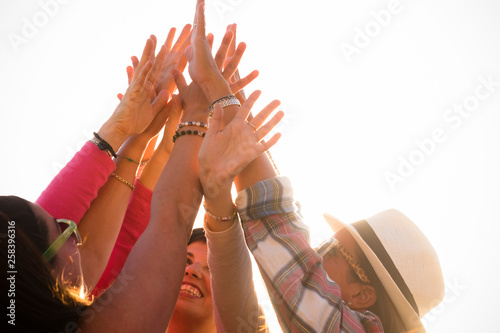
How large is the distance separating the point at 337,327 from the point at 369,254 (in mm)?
798

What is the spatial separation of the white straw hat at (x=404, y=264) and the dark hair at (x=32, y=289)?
5.56ft

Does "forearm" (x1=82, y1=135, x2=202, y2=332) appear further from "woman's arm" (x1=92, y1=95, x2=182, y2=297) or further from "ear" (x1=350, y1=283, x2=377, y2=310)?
"ear" (x1=350, y1=283, x2=377, y2=310)

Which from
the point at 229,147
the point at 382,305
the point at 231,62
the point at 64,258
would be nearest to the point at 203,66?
the point at 231,62

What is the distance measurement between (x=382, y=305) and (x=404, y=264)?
0.28 meters

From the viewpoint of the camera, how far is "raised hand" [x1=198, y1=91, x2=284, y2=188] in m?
1.78

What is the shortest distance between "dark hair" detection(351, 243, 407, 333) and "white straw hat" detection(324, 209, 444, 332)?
0.03m

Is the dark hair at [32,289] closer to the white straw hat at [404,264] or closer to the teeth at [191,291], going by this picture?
the white straw hat at [404,264]

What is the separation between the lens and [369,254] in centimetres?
240

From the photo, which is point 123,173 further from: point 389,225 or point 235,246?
point 389,225

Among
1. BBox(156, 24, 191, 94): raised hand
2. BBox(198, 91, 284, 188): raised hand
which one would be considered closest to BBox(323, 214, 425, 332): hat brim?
BBox(198, 91, 284, 188): raised hand

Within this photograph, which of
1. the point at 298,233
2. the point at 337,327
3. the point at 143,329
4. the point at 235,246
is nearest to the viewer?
the point at 143,329

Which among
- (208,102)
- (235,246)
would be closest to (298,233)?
(235,246)

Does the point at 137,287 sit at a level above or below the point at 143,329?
above

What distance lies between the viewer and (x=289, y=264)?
1.72m
